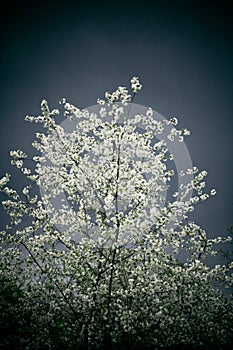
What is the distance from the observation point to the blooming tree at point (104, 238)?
5.76 metres

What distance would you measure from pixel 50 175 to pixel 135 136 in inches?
87.0

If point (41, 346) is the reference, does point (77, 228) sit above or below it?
above

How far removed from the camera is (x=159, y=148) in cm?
627

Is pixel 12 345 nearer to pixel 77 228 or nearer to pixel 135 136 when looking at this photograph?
pixel 77 228

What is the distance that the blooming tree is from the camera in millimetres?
5762

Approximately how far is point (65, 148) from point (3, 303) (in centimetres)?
385

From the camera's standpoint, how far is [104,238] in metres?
5.53

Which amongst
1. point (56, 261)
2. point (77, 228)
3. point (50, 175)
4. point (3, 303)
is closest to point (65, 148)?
point (50, 175)

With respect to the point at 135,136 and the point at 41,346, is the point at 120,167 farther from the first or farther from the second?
the point at 41,346

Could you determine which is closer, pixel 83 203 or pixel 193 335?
pixel 83 203

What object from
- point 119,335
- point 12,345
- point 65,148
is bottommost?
point 12,345

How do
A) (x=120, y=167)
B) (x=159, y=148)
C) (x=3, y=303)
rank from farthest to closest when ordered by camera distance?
1. (x=3, y=303)
2. (x=159, y=148)
3. (x=120, y=167)

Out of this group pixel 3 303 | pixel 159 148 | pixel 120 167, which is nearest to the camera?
pixel 120 167

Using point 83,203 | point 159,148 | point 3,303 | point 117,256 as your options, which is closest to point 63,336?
point 3,303
